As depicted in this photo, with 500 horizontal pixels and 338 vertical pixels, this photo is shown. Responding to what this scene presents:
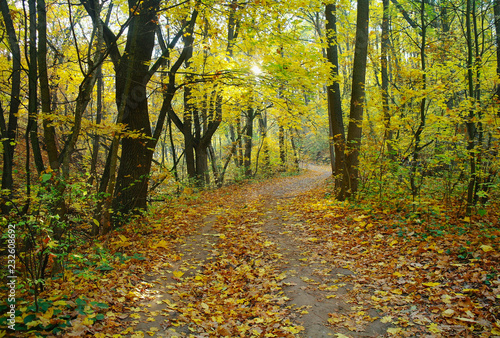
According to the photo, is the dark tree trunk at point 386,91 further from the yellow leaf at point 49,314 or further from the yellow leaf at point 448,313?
the yellow leaf at point 49,314

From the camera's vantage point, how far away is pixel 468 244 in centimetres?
461

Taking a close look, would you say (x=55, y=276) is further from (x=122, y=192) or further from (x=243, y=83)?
(x=243, y=83)

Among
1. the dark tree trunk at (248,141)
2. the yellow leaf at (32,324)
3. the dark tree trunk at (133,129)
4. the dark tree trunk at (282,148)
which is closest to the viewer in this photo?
the yellow leaf at (32,324)

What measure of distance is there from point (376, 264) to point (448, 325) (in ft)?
5.54

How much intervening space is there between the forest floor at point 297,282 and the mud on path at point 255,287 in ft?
0.06

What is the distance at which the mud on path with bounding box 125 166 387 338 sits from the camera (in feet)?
11.1

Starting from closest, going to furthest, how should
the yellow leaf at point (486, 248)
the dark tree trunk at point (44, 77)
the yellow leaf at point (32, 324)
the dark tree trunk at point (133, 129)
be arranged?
1. the yellow leaf at point (32, 324)
2. the yellow leaf at point (486, 248)
3. the dark tree trunk at point (44, 77)
4. the dark tree trunk at point (133, 129)

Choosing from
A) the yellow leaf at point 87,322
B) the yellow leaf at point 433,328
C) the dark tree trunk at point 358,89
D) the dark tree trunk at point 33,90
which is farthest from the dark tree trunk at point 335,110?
the yellow leaf at point 87,322

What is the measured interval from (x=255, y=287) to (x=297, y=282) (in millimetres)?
686

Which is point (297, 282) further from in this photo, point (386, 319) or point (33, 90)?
point (33, 90)

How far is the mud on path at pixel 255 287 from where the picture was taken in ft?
11.1

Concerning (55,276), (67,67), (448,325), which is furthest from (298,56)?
(67,67)

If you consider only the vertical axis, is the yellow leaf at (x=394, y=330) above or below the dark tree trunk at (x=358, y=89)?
below

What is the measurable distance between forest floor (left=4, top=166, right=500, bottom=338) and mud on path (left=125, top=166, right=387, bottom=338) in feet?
0.06
